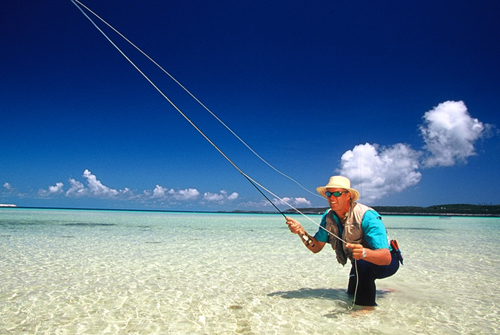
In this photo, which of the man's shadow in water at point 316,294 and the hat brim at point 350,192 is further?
the man's shadow in water at point 316,294

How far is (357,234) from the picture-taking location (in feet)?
13.1

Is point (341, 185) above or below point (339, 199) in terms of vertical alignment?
above

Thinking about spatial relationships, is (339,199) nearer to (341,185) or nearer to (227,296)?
(341,185)

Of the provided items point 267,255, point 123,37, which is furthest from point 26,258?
point 123,37

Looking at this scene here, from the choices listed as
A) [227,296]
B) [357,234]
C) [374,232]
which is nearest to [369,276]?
[357,234]

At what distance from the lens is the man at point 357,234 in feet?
12.1

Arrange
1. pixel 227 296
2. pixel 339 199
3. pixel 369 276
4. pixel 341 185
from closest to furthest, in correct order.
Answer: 1. pixel 341 185
2. pixel 339 199
3. pixel 369 276
4. pixel 227 296

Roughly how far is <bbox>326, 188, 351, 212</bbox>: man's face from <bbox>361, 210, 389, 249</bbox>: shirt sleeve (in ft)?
1.11

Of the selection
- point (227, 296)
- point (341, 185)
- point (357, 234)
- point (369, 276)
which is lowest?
point (227, 296)

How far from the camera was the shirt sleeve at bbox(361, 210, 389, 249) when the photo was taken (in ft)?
12.2

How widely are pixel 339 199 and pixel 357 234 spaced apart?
0.48 m

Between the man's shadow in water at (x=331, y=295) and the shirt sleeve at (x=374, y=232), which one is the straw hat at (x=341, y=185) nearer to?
the shirt sleeve at (x=374, y=232)

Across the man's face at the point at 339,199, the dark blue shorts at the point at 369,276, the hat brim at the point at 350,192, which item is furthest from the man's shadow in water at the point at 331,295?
the hat brim at the point at 350,192

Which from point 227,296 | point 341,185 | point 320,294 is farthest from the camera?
point 320,294
